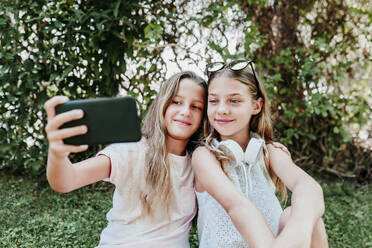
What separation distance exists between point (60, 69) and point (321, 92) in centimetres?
271

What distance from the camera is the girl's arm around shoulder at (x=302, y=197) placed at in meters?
1.61

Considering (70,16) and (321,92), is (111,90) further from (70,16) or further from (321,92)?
(321,92)

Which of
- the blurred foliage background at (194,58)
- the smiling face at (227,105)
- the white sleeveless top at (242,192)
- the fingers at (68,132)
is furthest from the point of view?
the blurred foliage background at (194,58)

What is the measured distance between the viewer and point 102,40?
10.0 feet

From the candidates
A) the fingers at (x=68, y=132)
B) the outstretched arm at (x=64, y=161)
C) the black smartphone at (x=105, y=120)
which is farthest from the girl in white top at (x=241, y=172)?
the fingers at (x=68, y=132)

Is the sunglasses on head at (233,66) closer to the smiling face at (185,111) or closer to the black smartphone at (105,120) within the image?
the smiling face at (185,111)

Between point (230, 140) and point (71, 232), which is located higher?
point (230, 140)

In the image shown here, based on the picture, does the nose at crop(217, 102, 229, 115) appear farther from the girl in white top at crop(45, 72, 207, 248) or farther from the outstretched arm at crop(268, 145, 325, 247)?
the outstretched arm at crop(268, 145, 325, 247)

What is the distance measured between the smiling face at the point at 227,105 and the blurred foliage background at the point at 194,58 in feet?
3.73

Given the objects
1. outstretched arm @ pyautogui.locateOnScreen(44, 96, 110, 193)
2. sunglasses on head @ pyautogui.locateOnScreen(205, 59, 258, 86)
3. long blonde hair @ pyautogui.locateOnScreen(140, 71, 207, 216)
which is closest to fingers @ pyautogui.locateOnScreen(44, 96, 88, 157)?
outstretched arm @ pyautogui.locateOnScreen(44, 96, 110, 193)

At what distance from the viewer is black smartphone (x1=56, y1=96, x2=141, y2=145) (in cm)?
126

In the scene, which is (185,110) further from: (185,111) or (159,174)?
(159,174)

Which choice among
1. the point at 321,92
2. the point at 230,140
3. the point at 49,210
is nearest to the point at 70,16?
the point at 49,210

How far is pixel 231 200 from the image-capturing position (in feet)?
5.59
